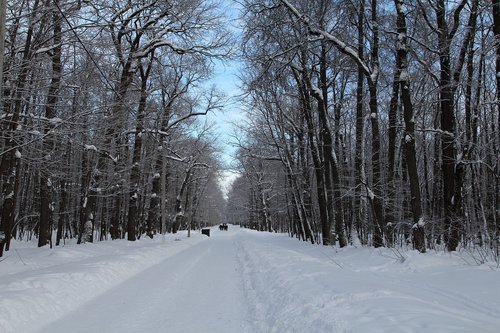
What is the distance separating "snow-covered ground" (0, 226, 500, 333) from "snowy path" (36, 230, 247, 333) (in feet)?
0.06

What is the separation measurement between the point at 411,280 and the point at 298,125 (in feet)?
58.8

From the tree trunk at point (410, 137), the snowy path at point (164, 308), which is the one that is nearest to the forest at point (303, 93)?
the tree trunk at point (410, 137)

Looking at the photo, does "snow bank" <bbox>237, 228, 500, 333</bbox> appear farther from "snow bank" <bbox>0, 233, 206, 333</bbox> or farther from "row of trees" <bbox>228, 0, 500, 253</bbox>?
"snow bank" <bbox>0, 233, 206, 333</bbox>

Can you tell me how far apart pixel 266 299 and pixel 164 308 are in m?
2.10

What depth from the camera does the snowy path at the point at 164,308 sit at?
6.71m

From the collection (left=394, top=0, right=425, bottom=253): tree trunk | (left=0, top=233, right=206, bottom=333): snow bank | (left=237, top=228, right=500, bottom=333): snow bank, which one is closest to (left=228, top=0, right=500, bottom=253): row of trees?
(left=394, top=0, right=425, bottom=253): tree trunk

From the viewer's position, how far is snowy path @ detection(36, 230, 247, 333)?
22.0ft

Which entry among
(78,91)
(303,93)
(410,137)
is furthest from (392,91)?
(78,91)

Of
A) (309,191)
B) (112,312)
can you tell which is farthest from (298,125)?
(112,312)

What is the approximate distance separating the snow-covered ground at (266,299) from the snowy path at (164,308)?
0.06 ft

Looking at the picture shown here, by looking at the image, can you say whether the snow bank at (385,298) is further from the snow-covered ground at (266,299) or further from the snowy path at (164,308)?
the snowy path at (164,308)

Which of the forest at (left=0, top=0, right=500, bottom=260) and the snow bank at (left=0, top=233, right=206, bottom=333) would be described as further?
the forest at (left=0, top=0, right=500, bottom=260)

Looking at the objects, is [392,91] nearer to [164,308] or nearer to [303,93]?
[303,93]

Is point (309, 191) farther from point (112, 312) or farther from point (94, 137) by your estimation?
point (112, 312)
